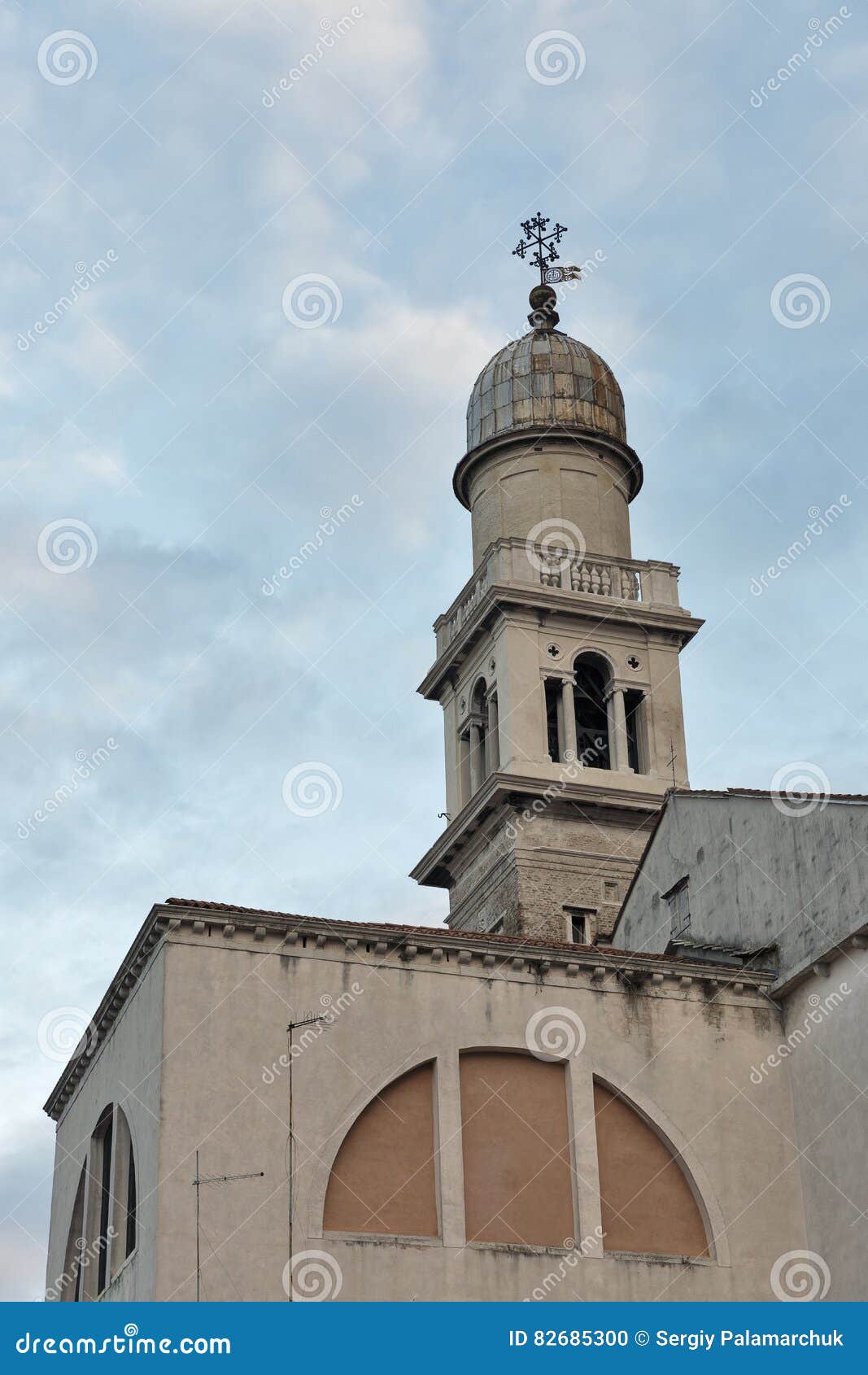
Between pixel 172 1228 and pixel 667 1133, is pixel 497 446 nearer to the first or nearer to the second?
pixel 667 1133

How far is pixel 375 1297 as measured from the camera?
83.1 feet

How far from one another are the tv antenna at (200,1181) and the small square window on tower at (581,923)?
1526cm

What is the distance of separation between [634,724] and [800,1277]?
59.5ft

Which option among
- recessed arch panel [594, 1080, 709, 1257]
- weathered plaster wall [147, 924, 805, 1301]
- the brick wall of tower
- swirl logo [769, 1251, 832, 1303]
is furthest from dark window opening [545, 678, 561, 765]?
swirl logo [769, 1251, 832, 1303]

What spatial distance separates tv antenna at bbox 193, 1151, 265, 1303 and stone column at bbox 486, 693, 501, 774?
60.3 feet

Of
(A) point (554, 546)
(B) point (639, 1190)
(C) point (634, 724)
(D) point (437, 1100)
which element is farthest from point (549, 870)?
(D) point (437, 1100)

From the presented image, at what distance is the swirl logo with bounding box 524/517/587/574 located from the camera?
145 ft

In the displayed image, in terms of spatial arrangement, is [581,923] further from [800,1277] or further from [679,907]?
[800,1277]

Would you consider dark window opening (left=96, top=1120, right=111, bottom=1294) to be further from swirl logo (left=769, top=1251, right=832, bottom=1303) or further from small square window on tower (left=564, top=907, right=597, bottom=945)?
small square window on tower (left=564, top=907, right=597, bottom=945)

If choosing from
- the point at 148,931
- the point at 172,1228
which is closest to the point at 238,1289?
the point at 172,1228

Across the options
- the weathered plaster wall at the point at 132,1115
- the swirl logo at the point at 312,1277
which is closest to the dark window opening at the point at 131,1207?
the weathered plaster wall at the point at 132,1115

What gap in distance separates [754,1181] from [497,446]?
23.2 metres

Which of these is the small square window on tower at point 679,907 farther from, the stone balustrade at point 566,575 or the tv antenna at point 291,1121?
the stone balustrade at point 566,575

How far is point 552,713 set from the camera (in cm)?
4341
